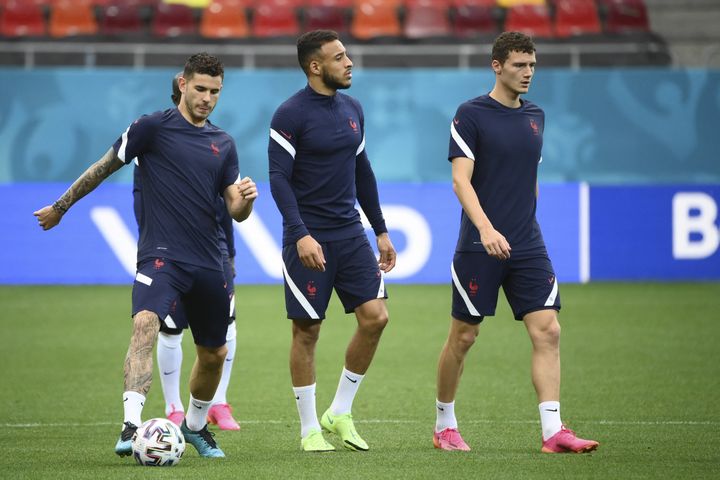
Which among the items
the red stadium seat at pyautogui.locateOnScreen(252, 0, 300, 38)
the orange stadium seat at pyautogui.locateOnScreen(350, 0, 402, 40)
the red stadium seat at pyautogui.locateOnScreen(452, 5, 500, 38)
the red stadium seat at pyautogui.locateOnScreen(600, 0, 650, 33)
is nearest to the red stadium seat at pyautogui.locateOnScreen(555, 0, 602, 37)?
the red stadium seat at pyautogui.locateOnScreen(600, 0, 650, 33)

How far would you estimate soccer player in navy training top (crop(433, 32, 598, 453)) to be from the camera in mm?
6672

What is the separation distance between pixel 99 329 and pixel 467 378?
192 inches

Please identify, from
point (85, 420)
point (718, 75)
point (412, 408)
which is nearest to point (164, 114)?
point (85, 420)

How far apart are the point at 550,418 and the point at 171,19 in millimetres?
16005

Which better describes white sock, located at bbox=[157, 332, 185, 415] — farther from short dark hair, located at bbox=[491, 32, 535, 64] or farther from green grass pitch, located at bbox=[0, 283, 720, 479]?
short dark hair, located at bbox=[491, 32, 535, 64]

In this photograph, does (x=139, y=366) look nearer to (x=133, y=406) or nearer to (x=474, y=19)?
(x=133, y=406)

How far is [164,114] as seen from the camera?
21.2 feet

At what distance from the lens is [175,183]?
6398 mm

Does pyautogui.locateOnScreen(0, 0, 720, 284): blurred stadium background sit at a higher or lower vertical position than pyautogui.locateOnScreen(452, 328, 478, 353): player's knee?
higher

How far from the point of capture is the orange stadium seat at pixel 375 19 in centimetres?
2131

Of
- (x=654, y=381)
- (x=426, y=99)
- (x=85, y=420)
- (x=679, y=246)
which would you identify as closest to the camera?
(x=85, y=420)

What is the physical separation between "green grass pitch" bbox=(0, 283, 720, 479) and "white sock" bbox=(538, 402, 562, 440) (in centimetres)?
14

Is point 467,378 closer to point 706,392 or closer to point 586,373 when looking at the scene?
point 586,373

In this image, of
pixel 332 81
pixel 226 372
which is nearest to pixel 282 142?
pixel 332 81
